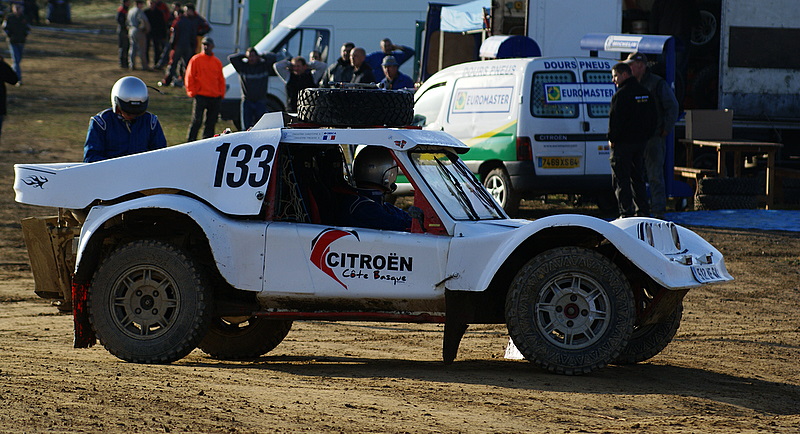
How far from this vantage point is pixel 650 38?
16000 mm

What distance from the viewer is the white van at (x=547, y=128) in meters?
15.4

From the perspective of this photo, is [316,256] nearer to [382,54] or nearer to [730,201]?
[730,201]

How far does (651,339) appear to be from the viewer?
8023 millimetres

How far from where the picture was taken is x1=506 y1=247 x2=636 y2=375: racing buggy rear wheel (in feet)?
23.6

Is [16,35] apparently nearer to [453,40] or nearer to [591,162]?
[453,40]

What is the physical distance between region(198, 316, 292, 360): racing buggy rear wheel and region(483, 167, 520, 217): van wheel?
24.2 feet

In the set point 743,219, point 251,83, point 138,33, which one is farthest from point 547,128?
point 138,33

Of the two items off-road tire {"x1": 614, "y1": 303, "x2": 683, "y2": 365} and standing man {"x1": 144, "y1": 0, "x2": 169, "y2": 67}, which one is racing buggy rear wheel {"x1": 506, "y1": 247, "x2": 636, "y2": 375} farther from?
standing man {"x1": 144, "y1": 0, "x2": 169, "y2": 67}

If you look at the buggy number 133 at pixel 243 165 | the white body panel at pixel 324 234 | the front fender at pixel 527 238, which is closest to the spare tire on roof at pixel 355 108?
the white body panel at pixel 324 234

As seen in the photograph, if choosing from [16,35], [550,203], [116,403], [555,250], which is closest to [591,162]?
[550,203]

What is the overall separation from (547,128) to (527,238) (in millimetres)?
8186

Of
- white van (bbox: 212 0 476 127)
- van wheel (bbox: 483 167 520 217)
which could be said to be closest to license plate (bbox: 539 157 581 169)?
van wheel (bbox: 483 167 520 217)

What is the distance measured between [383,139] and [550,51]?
38.2 feet

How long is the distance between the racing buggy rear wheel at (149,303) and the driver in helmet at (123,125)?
5.00ft
